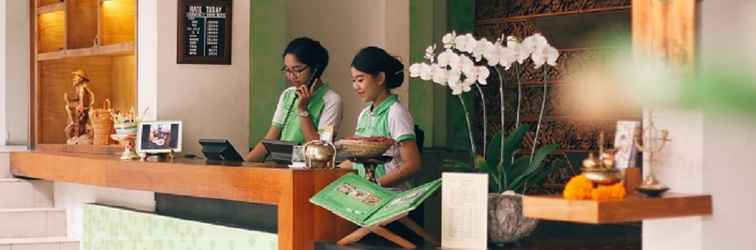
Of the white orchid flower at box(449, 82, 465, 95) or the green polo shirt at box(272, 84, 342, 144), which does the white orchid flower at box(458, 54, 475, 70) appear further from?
the green polo shirt at box(272, 84, 342, 144)

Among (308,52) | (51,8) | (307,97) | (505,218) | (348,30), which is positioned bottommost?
(505,218)

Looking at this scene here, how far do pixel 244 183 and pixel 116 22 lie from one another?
3.31 meters

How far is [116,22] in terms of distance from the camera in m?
7.36

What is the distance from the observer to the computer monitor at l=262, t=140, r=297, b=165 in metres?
4.58

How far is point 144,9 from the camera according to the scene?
6.00 metres

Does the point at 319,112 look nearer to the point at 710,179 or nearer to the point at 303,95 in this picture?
the point at 303,95

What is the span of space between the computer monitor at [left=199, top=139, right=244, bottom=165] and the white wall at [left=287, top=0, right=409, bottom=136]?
2.26 m

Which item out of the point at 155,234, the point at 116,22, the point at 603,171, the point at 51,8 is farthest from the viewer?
the point at 51,8

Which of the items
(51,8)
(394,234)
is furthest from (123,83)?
(394,234)

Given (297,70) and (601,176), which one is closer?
(601,176)

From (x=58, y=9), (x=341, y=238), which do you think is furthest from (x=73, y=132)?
(x=341, y=238)

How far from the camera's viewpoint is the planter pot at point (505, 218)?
3553 millimetres

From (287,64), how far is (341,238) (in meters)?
1.29

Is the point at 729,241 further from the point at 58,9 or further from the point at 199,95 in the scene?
the point at 58,9
